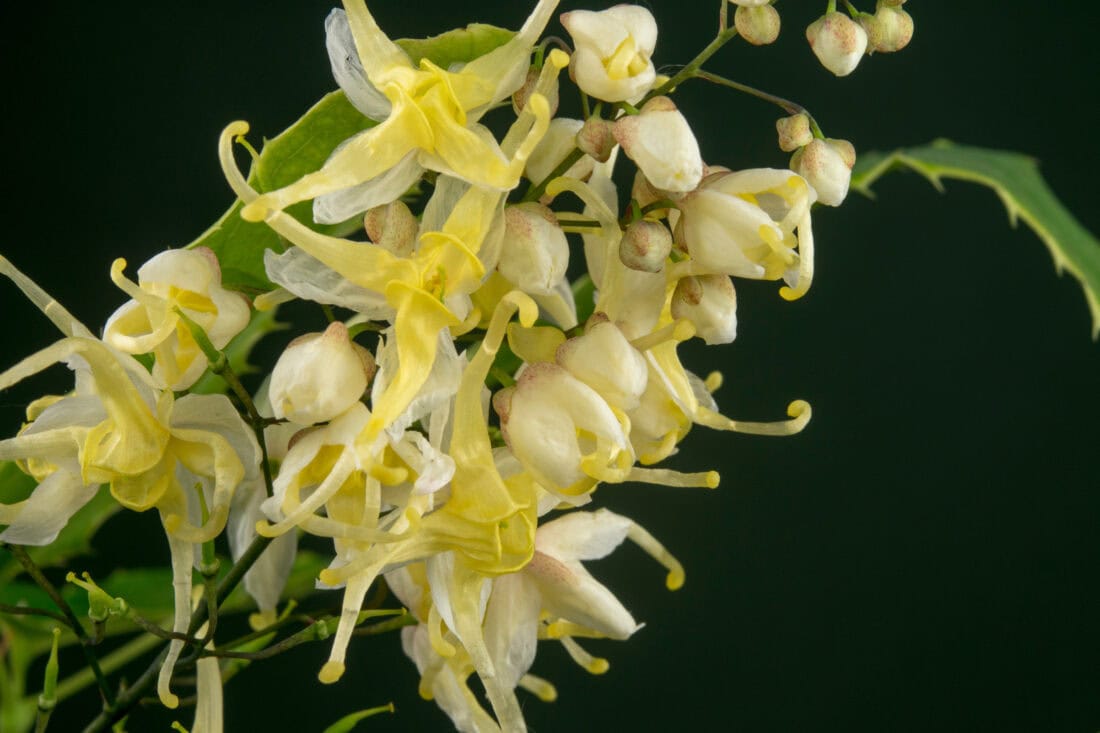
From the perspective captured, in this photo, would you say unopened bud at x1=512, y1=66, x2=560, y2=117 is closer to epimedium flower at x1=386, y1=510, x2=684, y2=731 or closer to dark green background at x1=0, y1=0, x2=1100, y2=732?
epimedium flower at x1=386, y1=510, x2=684, y2=731

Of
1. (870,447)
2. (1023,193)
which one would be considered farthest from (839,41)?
(870,447)

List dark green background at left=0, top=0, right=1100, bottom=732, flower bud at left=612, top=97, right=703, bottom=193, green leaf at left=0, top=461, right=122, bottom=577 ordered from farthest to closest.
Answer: dark green background at left=0, top=0, right=1100, bottom=732 < green leaf at left=0, top=461, right=122, bottom=577 < flower bud at left=612, top=97, right=703, bottom=193

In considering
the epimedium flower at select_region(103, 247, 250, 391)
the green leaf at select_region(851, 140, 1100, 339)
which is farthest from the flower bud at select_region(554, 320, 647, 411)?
the green leaf at select_region(851, 140, 1100, 339)

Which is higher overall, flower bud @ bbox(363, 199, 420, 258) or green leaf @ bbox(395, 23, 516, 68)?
green leaf @ bbox(395, 23, 516, 68)

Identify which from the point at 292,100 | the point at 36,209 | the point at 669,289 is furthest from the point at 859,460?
the point at 669,289

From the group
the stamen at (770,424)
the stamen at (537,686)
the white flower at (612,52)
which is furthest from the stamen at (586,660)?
the white flower at (612,52)

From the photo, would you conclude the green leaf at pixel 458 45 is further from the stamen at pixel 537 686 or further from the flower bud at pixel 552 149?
the stamen at pixel 537 686
